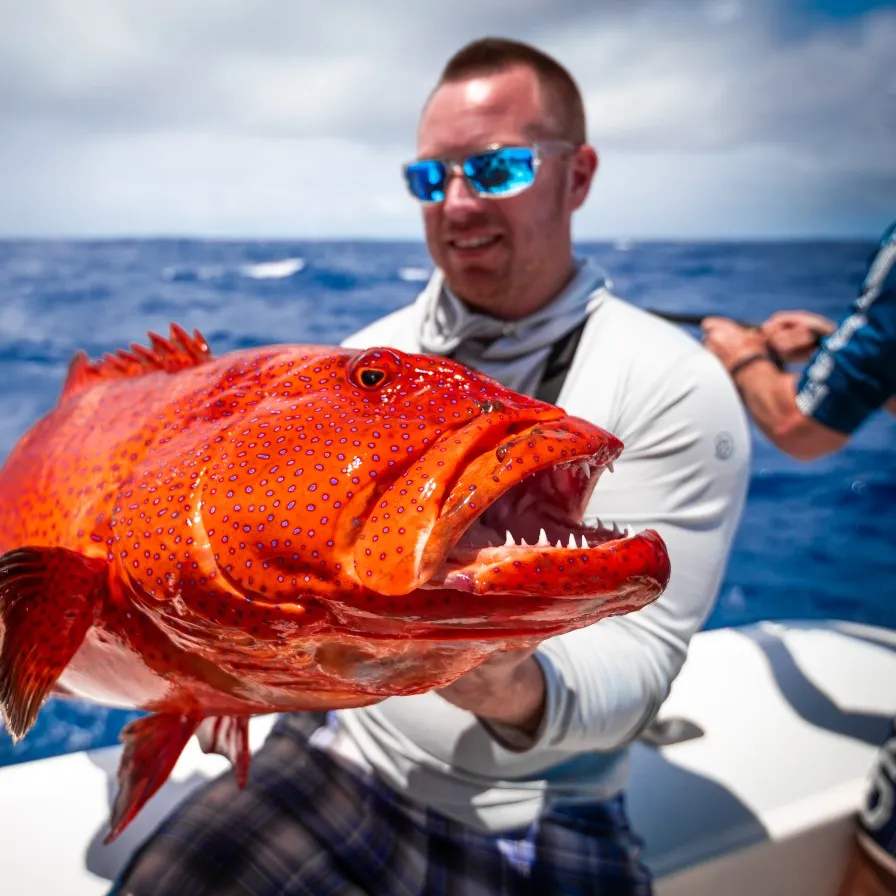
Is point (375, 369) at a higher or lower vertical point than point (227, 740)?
higher

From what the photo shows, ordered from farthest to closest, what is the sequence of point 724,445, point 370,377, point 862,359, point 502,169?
point 862,359 → point 502,169 → point 724,445 → point 370,377

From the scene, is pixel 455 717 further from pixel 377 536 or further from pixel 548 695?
pixel 377 536

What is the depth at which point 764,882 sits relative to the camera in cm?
181

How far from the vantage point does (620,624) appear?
55.1 inches

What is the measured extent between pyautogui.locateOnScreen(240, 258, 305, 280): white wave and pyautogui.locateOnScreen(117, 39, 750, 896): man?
50.7 feet

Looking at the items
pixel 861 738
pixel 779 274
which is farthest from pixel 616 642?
pixel 779 274

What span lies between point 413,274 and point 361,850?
16.9 metres

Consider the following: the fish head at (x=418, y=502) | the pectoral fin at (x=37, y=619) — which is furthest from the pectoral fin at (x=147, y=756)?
the fish head at (x=418, y=502)

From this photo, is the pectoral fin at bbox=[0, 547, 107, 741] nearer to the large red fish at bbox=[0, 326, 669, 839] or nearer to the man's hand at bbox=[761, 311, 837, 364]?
the large red fish at bbox=[0, 326, 669, 839]

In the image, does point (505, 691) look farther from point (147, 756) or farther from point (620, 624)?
point (147, 756)

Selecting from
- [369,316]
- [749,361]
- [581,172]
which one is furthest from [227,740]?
[369,316]

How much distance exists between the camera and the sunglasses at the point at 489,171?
5.71ft

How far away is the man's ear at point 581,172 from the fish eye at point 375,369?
1290 mm

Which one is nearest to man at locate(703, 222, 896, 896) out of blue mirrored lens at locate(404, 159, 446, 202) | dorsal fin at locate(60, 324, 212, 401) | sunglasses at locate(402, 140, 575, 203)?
sunglasses at locate(402, 140, 575, 203)
